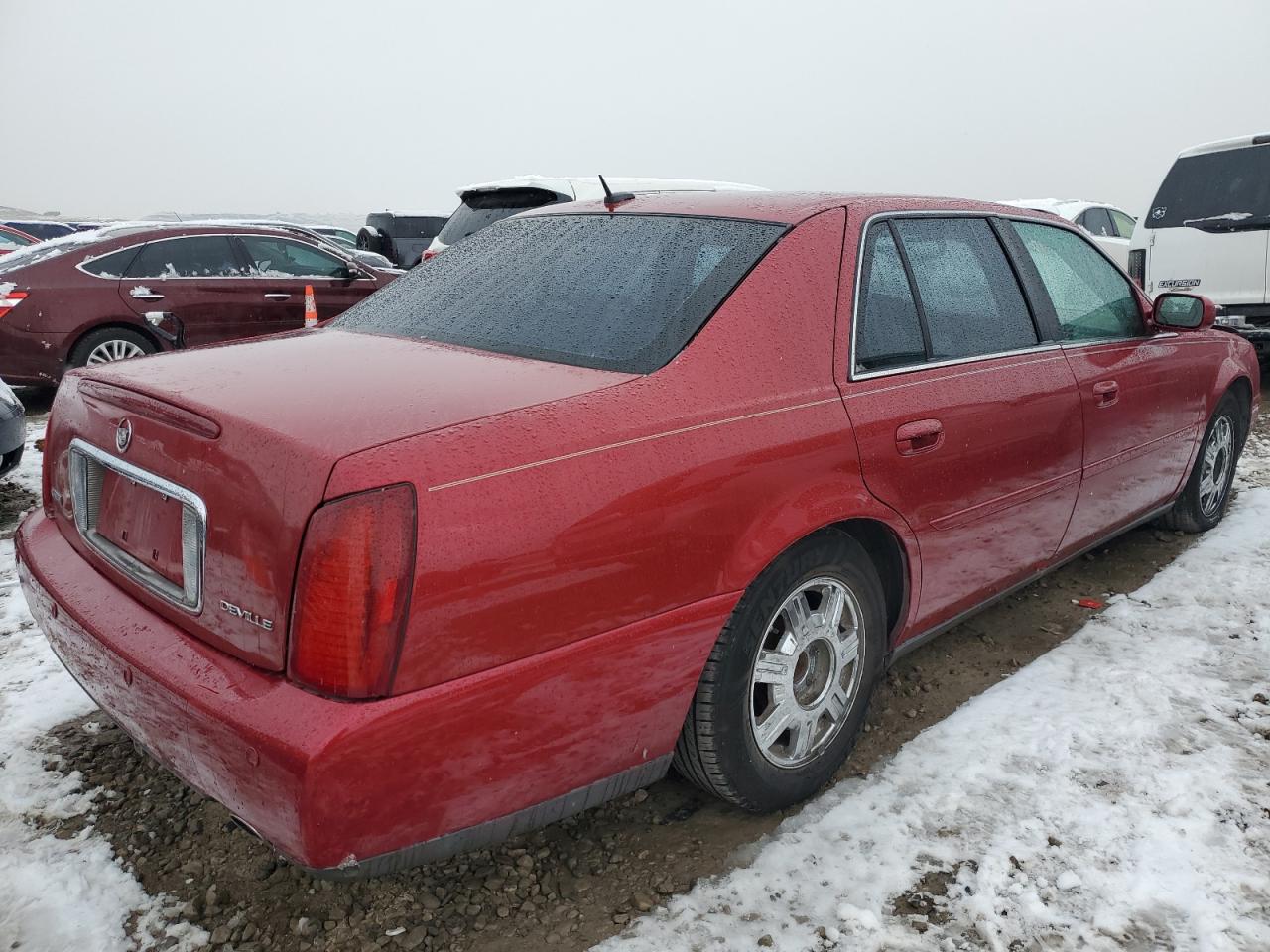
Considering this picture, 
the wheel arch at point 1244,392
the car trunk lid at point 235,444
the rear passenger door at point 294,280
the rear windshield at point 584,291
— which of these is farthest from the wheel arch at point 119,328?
the wheel arch at point 1244,392

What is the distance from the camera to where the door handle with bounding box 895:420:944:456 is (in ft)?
8.14

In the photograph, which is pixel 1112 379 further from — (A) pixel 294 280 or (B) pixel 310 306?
(A) pixel 294 280

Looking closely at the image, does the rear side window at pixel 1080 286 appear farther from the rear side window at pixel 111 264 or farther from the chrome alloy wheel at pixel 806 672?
the rear side window at pixel 111 264

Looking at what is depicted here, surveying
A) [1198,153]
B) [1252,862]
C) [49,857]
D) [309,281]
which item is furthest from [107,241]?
[1198,153]

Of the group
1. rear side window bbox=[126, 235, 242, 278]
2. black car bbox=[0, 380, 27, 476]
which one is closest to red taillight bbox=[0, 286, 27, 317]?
rear side window bbox=[126, 235, 242, 278]

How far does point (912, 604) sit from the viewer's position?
2.69 meters

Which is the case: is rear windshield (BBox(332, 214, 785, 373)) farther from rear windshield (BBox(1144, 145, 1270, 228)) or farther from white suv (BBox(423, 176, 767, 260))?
rear windshield (BBox(1144, 145, 1270, 228))

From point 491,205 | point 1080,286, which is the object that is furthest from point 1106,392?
point 491,205

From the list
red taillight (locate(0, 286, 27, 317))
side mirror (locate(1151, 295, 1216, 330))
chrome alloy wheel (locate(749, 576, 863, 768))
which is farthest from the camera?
red taillight (locate(0, 286, 27, 317))

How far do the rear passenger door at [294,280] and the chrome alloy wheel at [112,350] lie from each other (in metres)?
1.10

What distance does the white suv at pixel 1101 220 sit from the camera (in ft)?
40.9

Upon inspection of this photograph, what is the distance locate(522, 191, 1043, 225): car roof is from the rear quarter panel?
0.14 metres

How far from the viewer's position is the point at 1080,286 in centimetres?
344

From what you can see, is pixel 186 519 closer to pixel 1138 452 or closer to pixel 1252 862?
pixel 1252 862
